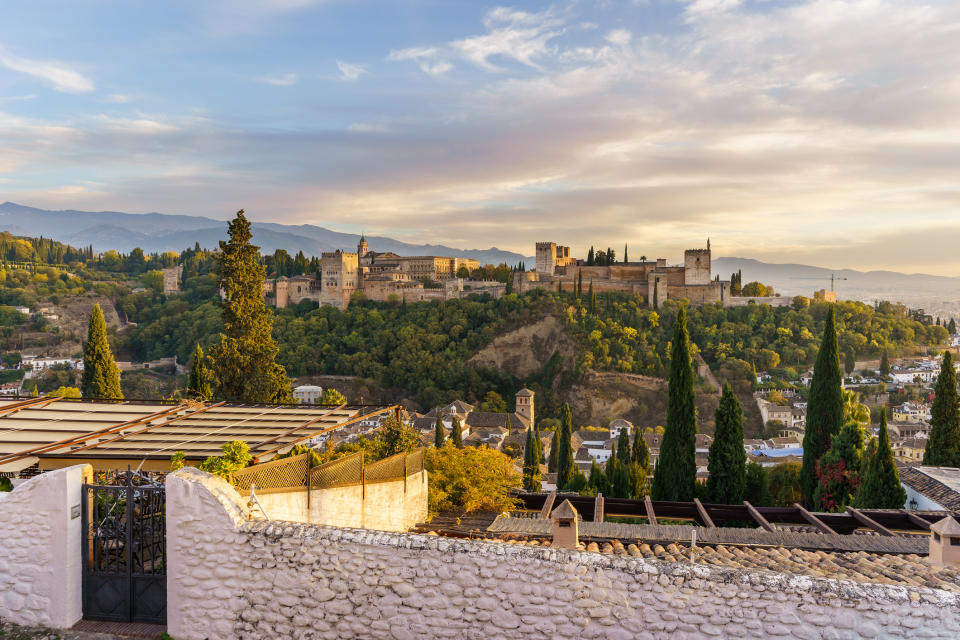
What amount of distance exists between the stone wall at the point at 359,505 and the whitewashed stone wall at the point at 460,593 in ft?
2.05

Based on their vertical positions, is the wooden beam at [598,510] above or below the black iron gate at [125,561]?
below

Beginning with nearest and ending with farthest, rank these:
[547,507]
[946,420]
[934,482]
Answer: [547,507]
[934,482]
[946,420]

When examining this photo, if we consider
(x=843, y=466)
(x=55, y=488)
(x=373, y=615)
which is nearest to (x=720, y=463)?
(x=843, y=466)

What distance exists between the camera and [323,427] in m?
7.93

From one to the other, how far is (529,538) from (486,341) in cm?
5786

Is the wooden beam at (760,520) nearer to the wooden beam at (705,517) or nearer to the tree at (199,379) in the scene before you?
the wooden beam at (705,517)

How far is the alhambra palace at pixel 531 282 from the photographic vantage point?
6725 cm

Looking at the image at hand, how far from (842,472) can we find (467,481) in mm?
10776

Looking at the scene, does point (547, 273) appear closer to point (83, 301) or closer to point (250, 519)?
point (83, 301)

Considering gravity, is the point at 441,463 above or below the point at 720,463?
above

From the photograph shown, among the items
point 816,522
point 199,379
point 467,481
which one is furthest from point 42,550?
point 199,379

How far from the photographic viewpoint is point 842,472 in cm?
1502

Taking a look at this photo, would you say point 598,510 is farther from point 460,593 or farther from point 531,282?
A: point 531,282

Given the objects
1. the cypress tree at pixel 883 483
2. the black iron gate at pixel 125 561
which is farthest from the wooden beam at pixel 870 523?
the black iron gate at pixel 125 561
